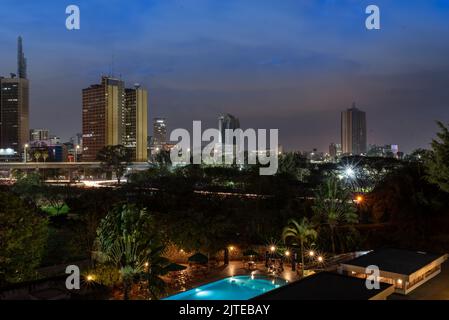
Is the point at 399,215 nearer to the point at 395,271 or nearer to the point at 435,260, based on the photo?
the point at 435,260

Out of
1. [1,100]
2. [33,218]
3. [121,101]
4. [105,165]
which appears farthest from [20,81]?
[33,218]

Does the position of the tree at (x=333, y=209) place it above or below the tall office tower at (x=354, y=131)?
below

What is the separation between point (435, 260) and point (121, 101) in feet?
412

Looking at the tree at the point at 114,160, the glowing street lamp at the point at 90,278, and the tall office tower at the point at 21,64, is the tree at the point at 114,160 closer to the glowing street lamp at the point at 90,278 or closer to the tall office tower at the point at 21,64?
the glowing street lamp at the point at 90,278

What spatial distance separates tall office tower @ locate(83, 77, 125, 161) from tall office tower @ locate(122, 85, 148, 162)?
2426 mm

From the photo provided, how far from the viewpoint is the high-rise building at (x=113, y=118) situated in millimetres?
125375

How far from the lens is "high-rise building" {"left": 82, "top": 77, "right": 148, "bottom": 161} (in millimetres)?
125375

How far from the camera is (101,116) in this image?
12681 cm

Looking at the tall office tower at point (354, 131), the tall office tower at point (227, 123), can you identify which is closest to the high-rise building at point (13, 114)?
the tall office tower at point (227, 123)

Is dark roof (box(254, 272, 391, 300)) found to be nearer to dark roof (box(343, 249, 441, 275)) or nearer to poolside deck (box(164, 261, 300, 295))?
dark roof (box(343, 249, 441, 275))

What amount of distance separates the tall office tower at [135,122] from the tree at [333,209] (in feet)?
358

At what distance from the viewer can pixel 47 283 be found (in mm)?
12250

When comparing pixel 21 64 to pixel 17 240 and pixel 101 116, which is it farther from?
pixel 17 240

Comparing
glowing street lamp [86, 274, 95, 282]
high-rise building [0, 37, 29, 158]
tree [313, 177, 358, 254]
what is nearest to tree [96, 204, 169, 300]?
glowing street lamp [86, 274, 95, 282]
